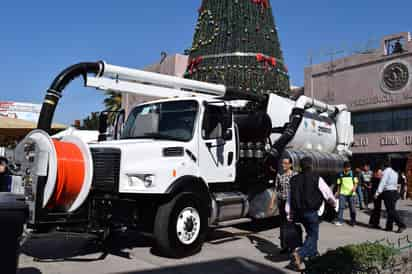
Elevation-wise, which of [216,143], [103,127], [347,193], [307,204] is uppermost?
[103,127]

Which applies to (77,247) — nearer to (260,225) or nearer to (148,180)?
(148,180)

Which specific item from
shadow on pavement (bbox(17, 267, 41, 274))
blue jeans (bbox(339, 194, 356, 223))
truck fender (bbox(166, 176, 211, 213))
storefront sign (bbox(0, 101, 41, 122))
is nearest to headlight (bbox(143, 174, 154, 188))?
truck fender (bbox(166, 176, 211, 213))

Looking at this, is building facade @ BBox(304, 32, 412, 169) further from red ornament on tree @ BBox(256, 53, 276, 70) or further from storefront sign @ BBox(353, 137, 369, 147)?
red ornament on tree @ BBox(256, 53, 276, 70)

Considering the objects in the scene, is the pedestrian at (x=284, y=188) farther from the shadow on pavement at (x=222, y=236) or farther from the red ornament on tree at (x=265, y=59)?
the red ornament on tree at (x=265, y=59)

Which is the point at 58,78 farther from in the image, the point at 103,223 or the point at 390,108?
the point at 390,108

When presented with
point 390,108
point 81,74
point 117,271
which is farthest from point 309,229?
point 390,108

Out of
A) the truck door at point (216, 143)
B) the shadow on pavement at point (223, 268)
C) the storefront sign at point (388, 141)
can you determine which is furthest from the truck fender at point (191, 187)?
the storefront sign at point (388, 141)

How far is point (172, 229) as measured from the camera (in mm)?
6930

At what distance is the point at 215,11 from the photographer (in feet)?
60.7

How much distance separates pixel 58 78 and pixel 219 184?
373 cm

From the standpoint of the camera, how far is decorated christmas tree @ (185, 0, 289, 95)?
18000 millimetres

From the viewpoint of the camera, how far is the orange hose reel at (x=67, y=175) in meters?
5.88

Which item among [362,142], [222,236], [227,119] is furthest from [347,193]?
[362,142]

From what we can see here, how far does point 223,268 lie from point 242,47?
508 inches
